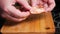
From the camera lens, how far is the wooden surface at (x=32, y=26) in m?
0.56

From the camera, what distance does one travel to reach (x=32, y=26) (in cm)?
59

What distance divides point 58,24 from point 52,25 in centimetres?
3

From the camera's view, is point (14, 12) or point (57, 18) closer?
point (14, 12)

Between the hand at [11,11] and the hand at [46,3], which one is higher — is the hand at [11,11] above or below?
below

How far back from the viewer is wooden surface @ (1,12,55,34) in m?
0.56

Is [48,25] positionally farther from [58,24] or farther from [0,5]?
[0,5]

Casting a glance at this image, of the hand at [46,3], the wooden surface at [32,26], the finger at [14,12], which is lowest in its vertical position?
the wooden surface at [32,26]

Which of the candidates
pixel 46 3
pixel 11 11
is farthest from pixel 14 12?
pixel 46 3

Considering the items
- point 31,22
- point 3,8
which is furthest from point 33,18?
point 3,8

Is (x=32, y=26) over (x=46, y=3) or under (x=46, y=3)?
under

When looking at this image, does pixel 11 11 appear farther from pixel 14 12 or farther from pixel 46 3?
pixel 46 3

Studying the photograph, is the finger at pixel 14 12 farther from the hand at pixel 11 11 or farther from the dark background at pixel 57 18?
the dark background at pixel 57 18

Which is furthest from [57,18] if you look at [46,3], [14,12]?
[14,12]

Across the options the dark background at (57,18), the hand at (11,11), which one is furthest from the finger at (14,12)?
the dark background at (57,18)
